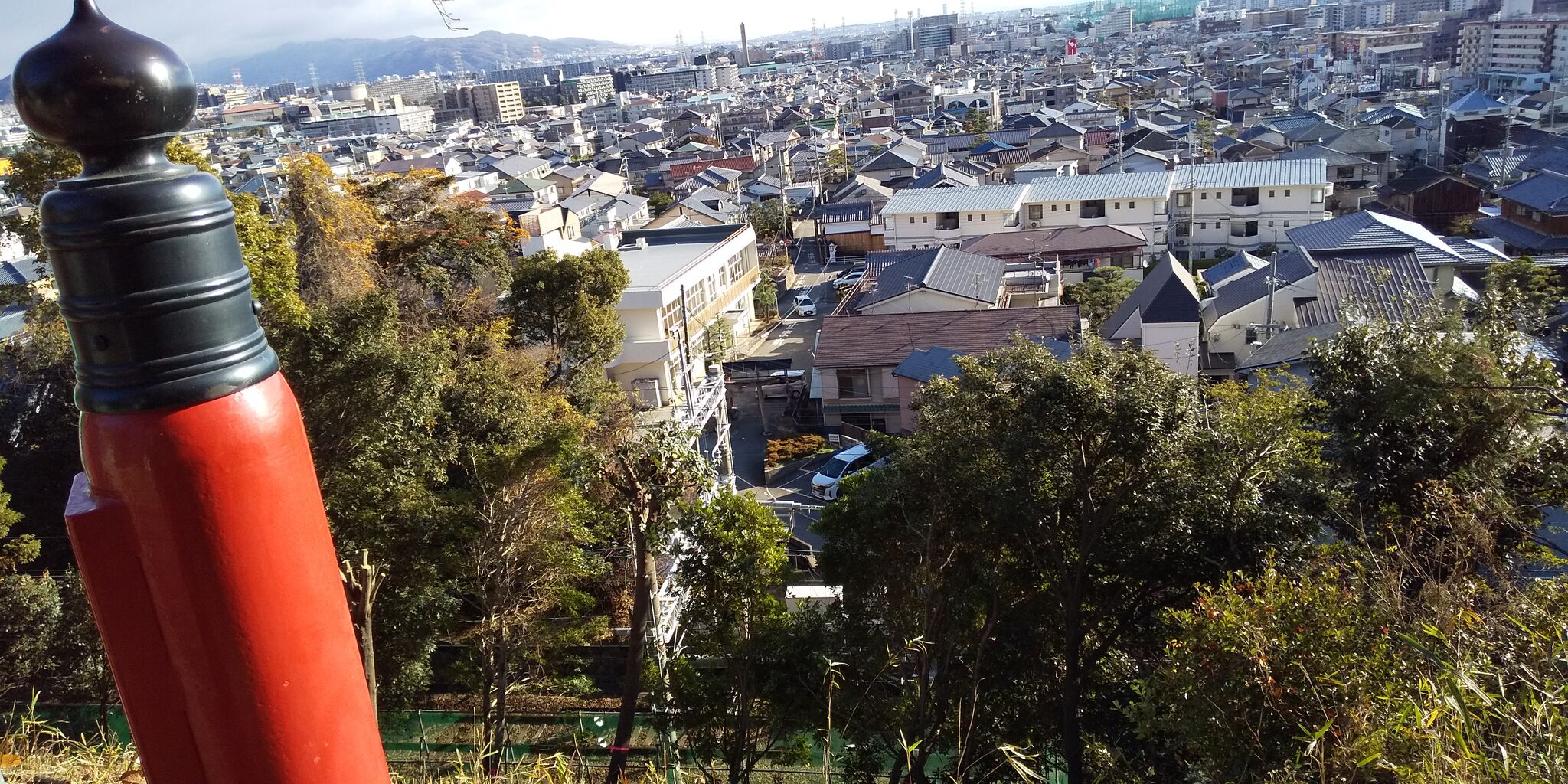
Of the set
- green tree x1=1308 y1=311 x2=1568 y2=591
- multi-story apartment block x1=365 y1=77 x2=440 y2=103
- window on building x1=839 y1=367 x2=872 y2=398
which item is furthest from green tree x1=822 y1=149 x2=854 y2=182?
multi-story apartment block x1=365 y1=77 x2=440 y2=103

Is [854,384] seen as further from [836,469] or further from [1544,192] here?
[1544,192]

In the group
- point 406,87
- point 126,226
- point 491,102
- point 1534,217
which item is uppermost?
point 406,87

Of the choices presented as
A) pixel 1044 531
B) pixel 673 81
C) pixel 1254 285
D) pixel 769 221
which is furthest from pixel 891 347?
pixel 673 81

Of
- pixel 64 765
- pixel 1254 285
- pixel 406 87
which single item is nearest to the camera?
pixel 64 765

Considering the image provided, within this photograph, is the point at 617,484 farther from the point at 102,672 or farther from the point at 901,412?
the point at 901,412

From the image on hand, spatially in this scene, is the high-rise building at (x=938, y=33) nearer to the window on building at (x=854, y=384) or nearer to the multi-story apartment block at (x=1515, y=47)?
the multi-story apartment block at (x=1515, y=47)

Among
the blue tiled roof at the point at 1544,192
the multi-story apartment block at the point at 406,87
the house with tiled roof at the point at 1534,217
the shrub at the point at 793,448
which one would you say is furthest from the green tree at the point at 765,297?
the multi-story apartment block at the point at 406,87
